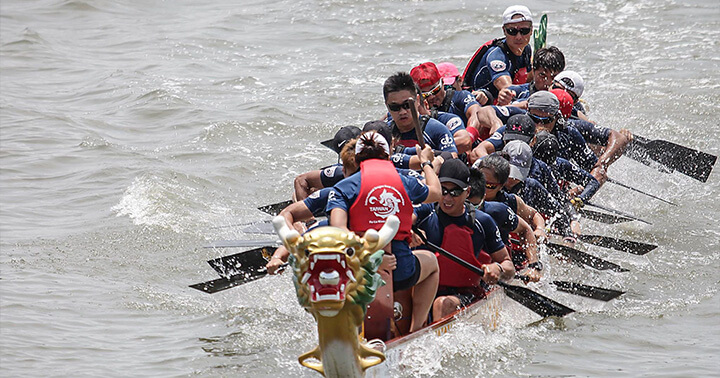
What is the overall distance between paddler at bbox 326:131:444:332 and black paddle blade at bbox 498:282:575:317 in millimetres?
1098

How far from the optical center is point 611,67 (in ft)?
55.2

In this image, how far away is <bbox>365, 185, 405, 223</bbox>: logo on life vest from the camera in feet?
18.3

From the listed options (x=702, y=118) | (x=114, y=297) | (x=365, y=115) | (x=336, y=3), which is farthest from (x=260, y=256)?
(x=336, y=3)

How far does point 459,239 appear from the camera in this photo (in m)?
6.46

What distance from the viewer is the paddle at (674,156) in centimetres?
1059

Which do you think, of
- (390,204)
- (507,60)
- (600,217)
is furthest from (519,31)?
(390,204)

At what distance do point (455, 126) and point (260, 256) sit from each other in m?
2.29

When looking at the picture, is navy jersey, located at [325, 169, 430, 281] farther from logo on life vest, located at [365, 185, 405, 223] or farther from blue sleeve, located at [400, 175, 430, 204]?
logo on life vest, located at [365, 185, 405, 223]

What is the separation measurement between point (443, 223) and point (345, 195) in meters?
1.06

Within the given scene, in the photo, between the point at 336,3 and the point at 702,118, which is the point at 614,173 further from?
the point at 336,3

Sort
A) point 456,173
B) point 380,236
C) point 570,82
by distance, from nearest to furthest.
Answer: point 380,236, point 456,173, point 570,82

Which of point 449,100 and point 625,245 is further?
point 449,100

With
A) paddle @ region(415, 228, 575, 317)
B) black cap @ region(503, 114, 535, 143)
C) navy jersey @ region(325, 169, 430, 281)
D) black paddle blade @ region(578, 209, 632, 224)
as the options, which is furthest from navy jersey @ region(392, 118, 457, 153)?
navy jersey @ region(325, 169, 430, 281)

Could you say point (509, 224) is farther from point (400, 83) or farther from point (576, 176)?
point (576, 176)
